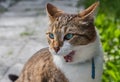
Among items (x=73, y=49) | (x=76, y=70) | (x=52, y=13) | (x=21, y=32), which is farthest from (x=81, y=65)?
(x=21, y=32)

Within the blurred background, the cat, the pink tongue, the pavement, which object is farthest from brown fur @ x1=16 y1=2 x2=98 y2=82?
the pavement

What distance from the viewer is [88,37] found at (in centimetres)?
364

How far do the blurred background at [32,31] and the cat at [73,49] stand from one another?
2.98ft

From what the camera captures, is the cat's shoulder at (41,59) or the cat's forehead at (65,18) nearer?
the cat's forehead at (65,18)

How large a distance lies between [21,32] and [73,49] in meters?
3.77

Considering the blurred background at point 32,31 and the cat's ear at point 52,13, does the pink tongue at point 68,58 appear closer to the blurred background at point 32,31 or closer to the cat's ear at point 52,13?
the cat's ear at point 52,13

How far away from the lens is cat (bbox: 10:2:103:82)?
3.60 meters

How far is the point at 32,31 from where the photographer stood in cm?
739

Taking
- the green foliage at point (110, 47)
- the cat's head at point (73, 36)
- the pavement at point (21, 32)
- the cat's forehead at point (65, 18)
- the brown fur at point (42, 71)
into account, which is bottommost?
the pavement at point (21, 32)

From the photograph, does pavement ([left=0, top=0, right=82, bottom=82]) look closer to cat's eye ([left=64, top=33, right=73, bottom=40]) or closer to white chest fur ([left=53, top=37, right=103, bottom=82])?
white chest fur ([left=53, top=37, right=103, bottom=82])

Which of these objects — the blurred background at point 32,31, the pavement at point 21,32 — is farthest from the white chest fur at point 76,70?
the pavement at point 21,32

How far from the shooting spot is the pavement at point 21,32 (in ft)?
20.2

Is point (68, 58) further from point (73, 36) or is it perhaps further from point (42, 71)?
point (42, 71)

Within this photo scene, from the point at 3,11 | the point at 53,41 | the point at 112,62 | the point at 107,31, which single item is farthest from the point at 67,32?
the point at 3,11
